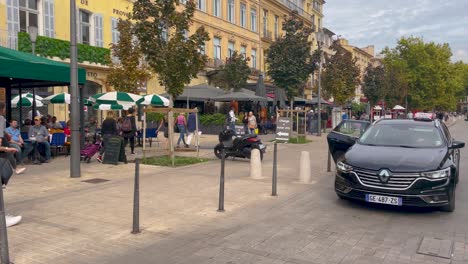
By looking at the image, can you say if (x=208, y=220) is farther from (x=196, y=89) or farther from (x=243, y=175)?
(x=196, y=89)

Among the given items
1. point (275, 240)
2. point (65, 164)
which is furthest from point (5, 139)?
point (65, 164)

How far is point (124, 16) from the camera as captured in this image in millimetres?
27375

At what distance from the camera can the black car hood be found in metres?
6.87

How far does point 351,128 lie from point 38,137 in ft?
30.7

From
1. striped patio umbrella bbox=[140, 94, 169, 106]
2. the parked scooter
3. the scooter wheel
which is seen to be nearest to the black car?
the parked scooter

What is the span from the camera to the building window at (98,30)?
25.4 metres

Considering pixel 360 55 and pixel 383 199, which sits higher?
pixel 360 55

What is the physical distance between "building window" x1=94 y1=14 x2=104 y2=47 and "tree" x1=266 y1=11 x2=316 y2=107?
10.2 m

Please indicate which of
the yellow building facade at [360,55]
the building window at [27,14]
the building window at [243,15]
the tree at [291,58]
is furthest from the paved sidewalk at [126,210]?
the yellow building facade at [360,55]

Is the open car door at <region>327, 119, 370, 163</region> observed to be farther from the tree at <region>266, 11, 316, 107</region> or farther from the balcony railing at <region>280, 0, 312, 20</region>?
the balcony railing at <region>280, 0, 312, 20</region>

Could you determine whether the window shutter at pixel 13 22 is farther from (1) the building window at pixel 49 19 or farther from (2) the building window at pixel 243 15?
(2) the building window at pixel 243 15

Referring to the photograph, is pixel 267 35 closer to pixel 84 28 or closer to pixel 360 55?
pixel 84 28

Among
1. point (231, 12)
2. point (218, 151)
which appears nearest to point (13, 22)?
point (218, 151)

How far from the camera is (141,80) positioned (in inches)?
851
